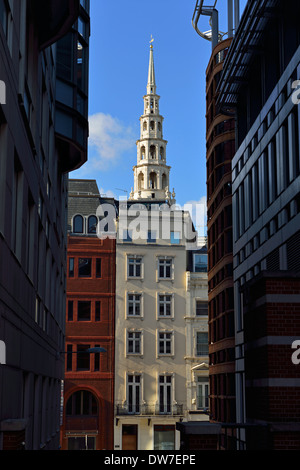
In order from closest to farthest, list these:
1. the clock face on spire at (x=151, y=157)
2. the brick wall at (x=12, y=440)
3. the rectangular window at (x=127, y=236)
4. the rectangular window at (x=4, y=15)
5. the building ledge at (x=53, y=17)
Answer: the brick wall at (x=12, y=440), the rectangular window at (x=4, y=15), the building ledge at (x=53, y=17), the rectangular window at (x=127, y=236), the clock face on spire at (x=151, y=157)

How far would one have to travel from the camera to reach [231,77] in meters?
37.1

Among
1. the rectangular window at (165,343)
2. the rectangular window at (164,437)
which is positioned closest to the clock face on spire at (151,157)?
the rectangular window at (165,343)

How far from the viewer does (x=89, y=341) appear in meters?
65.2

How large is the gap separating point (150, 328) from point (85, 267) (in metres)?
7.93

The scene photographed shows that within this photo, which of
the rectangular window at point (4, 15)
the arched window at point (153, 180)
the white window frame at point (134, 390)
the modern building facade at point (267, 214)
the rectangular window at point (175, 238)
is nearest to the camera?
the modern building facade at point (267, 214)

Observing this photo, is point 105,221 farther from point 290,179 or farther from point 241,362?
point 290,179

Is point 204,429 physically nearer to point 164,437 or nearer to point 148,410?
point 148,410

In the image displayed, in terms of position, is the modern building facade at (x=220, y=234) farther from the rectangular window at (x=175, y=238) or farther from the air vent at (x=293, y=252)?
the rectangular window at (x=175, y=238)

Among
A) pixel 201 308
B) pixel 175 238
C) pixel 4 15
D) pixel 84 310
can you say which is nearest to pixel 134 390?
pixel 84 310

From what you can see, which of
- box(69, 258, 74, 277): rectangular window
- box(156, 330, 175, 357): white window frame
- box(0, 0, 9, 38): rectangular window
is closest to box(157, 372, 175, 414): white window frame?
box(156, 330, 175, 357): white window frame

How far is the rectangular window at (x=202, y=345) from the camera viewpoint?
66.8m

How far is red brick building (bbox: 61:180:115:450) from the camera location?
63438 millimetres

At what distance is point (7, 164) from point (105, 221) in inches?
2131
